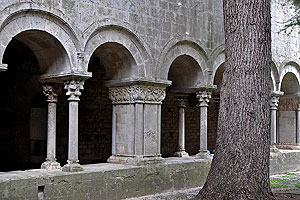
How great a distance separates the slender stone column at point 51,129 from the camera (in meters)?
7.63

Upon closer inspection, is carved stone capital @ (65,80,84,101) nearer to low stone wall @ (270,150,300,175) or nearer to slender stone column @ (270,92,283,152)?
low stone wall @ (270,150,300,175)

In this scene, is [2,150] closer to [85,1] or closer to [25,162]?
[25,162]

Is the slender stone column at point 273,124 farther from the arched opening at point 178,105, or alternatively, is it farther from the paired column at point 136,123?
the paired column at point 136,123

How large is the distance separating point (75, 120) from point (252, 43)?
11.1ft

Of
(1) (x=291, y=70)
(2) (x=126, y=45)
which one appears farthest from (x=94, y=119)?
(1) (x=291, y=70)

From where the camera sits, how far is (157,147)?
898cm

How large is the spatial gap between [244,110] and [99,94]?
6525 millimetres

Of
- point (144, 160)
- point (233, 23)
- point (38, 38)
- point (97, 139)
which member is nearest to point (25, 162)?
point (97, 139)

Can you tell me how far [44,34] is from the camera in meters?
7.25

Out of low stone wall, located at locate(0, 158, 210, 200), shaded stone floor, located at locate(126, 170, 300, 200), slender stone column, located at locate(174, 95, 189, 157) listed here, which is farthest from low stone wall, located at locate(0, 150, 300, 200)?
slender stone column, located at locate(174, 95, 189, 157)

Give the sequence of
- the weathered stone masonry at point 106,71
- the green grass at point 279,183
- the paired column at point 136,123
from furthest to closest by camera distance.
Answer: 1. the green grass at point 279,183
2. the paired column at point 136,123
3. the weathered stone masonry at point 106,71

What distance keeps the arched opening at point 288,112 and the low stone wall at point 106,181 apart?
16.2ft

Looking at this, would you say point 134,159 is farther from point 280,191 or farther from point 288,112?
point 288,112

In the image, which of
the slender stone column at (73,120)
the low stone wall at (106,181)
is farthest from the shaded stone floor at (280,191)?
the slender stone column at (73,120)
